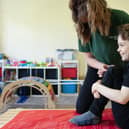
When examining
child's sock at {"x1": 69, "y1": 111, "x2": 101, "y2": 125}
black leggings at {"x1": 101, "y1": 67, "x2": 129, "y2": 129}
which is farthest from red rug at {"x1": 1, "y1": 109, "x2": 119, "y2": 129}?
black leggings at {"x1": 101, "y1": 67, "x2": 129, "y2": 129}

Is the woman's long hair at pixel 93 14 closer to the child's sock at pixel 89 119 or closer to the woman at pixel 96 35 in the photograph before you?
the woman at pixel 96 35

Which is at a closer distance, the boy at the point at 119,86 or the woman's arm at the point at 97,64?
the boy at the point at 119,86

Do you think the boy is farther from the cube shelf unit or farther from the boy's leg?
the cube shelf unit

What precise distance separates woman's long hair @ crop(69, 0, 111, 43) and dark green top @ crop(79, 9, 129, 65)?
61 mm

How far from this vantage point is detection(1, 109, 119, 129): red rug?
153cm

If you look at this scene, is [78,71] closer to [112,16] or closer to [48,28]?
[48,28]

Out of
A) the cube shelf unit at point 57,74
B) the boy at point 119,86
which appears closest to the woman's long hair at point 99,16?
the boy at point 119,86

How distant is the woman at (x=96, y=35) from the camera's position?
1523 mm

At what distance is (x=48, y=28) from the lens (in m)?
4.40

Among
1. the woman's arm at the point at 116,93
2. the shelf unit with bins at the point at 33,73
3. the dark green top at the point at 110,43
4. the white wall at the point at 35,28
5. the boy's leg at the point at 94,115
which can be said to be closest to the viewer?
the woman's arm at the point at 116,93

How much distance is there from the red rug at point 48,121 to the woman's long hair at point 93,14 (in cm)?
66

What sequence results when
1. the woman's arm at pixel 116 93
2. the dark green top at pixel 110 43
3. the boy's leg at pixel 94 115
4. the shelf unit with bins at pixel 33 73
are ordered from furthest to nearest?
the shelf unit with bins at pixel 33 73 → the dark green top at pixel 110 43 → the boy's leg at pixel 94 115 → the woman's arm at pixel 116 93

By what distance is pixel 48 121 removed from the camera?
1.65 meters

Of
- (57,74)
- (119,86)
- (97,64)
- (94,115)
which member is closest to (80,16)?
(97,64)
